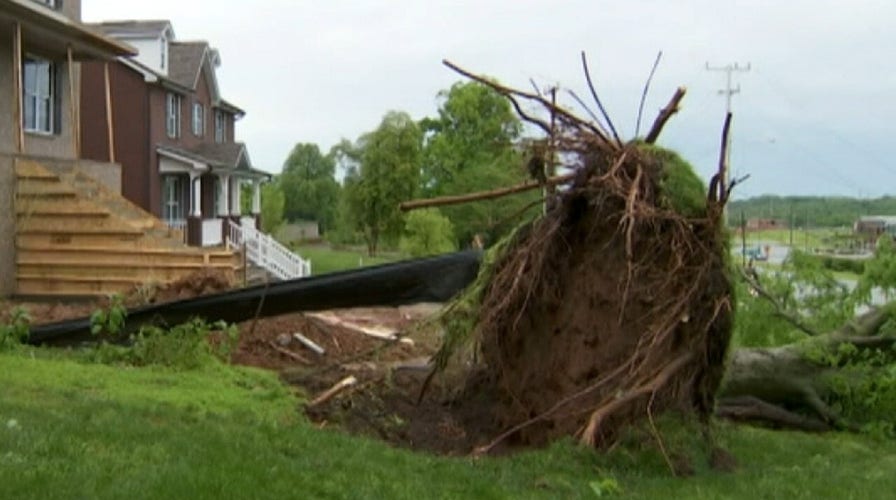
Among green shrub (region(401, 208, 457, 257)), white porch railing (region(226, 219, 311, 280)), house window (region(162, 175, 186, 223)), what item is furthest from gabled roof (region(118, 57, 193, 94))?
green shrub (region(401, 208, 457, 257))

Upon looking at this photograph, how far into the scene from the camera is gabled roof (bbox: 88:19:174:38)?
125 ft

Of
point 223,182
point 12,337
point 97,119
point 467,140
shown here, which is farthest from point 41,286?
point 467,140

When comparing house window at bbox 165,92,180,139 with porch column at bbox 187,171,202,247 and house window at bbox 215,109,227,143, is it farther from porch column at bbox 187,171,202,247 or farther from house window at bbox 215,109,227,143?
house window at bbox 215,109,227,143

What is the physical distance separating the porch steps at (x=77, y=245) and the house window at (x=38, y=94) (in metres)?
3.07

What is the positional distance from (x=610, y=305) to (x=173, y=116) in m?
32.3

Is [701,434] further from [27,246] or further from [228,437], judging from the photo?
[27,246]

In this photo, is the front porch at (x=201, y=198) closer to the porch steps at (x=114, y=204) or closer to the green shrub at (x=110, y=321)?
the porch steps at (x=114, y=204)

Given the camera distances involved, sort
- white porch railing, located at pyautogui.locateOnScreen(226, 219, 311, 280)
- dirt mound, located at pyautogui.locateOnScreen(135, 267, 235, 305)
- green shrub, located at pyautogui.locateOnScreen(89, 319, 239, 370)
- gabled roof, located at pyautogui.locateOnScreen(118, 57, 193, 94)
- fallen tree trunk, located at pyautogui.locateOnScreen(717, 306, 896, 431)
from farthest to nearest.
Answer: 1. gabled roof, located at pyautogui.locateOnScreen(118, 57, 193, 94)
2. white porch railing, located at pyautogui.locateOnScreen(226, 219, 311, 280)
3. dirt mound, located at pyautogui.locateOnScreen(135, 267, 235, 305)
4. fallen tree trunk, located at pyautogui.locateOnScreen(717, 306, 896, 431)
5. green shrub, located at pyautogui.locateOnScreen(89, 319, 239, 370)

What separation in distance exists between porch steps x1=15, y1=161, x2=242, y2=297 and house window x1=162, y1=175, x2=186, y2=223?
19.1m

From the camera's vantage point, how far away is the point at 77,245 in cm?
1823

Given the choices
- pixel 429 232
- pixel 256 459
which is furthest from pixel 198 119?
pixel 256 459

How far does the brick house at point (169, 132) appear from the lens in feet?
113

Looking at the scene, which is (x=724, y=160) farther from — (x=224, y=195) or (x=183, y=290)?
(x=224, y=195)

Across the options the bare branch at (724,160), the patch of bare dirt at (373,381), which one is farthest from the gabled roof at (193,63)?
the bare branch at (724,160)
